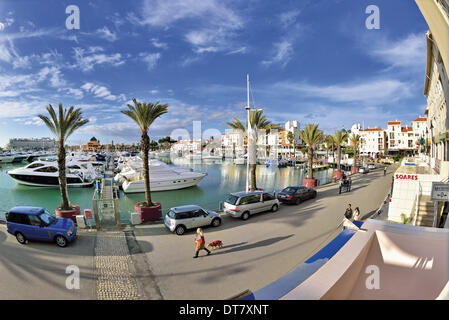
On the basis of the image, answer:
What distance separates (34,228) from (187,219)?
6769mm

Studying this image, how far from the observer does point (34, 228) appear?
9.36m

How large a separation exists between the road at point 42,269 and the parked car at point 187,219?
3.72m

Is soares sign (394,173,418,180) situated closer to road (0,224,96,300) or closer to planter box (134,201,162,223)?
planter box (134,201,162,223)

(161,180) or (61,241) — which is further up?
→ (161,180)

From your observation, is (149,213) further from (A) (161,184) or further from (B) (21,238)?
(A) (161,184)

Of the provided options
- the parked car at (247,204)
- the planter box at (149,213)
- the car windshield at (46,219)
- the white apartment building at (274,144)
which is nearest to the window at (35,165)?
the planter box at (149,213)

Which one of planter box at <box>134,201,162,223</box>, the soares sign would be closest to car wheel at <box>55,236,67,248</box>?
planter box at <box>134,201,162,223</box>

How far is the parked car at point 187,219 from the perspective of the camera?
1116 centimetres

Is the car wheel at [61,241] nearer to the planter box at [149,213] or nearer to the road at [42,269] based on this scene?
the road at [42,269]

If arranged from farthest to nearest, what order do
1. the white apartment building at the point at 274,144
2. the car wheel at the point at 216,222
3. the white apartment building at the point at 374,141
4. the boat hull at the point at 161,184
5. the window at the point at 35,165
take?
the white apartment building at the point at 274,144 → the white apartment building at the point at 374,141 → the window at the point at 35,165 → the boat hull at the point at 161,184 → the car wheel at the point at 216,222

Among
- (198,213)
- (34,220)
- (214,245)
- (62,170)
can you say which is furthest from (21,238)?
(214,245)

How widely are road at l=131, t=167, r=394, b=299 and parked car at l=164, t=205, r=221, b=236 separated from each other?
0.38 metres
